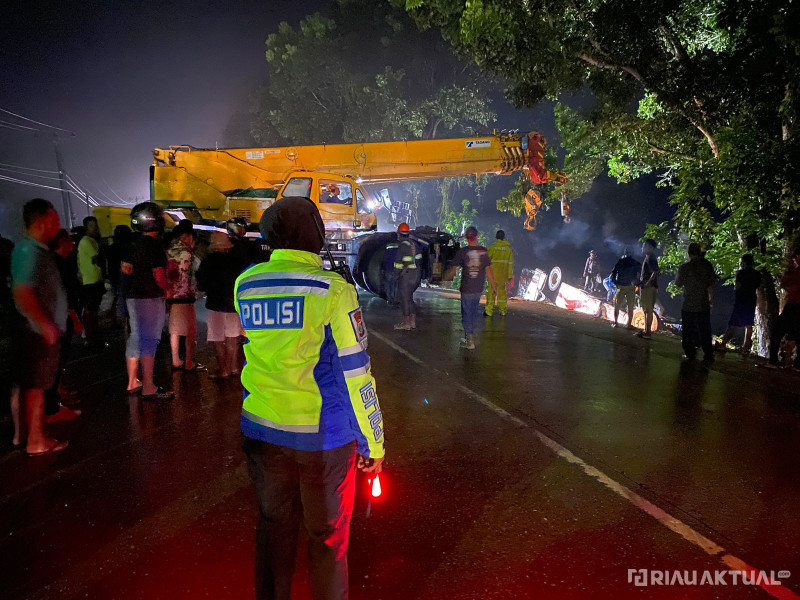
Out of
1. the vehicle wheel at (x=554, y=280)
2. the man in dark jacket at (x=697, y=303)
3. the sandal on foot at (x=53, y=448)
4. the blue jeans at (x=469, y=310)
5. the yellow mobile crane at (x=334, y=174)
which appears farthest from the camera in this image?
the vehicle wheel at (x=554, y=280)

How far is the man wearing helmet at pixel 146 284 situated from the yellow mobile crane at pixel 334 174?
7.60 m

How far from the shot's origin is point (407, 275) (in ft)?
30.4

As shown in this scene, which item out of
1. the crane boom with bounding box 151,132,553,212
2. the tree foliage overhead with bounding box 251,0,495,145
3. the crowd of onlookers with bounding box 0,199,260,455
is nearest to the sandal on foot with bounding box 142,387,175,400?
the crowd of onlookers with bounding box 0,199,260,455

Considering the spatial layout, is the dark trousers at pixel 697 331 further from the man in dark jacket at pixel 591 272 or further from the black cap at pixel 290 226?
the man in dark jacket at pixel 591 272

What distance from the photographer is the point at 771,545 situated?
9.22 ft

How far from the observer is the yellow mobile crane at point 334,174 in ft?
41.5

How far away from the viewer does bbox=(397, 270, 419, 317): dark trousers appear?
927 centimetres

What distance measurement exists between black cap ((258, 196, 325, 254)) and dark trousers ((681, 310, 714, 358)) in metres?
7.05

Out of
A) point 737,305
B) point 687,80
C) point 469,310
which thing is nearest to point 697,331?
point 737,305

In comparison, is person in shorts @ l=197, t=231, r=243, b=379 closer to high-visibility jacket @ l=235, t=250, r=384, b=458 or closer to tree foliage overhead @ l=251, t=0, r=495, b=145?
high-visibility jacket @ l=235, t=250, r=384, b=458

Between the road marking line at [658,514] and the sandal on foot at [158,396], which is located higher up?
the road marking line at [658,514]

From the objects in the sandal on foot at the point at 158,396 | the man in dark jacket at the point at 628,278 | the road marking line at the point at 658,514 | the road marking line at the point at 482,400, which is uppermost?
the man in dark jacket at the point at 628,278

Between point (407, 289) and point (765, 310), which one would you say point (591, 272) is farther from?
point (407, 289)

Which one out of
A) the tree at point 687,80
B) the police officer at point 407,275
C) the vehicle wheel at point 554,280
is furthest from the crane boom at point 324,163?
the vehicle wheel at point 554,280
